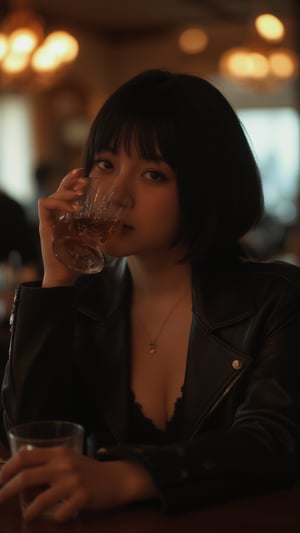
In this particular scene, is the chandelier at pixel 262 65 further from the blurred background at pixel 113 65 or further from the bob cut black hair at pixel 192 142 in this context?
the bob cut black hair at pixel 192 142

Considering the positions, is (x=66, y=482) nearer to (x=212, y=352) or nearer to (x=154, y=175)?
(x=212, y=352)

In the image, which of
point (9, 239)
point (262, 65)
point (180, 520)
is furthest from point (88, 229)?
point (262, 65)

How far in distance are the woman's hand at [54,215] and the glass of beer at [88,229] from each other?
0.01m

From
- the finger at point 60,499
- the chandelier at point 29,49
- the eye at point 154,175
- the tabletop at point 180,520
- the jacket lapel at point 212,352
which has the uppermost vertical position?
the chandelier at point 29,49

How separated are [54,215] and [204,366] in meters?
0.40

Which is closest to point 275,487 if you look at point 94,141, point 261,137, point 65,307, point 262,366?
point 262,366

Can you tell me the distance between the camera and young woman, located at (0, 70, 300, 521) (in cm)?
144

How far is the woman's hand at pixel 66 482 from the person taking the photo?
1.04 m

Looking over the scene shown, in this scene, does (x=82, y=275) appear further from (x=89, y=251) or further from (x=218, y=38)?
(x=218, y=38)

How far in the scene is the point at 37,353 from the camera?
1444 millimetres

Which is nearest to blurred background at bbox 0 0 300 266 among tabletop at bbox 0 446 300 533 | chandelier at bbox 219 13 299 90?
chandelier at bbox 219 13 299 90

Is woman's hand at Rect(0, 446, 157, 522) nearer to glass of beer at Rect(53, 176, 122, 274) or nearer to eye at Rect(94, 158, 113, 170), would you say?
glass of beer at Rect(53, 176, 122, 274)

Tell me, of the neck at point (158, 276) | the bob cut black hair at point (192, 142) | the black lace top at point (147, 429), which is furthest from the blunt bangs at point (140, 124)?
the black lace top at point (147, 429)

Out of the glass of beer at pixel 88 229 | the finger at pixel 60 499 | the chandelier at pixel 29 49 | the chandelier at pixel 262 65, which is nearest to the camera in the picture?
the finger at pixel 60 499
